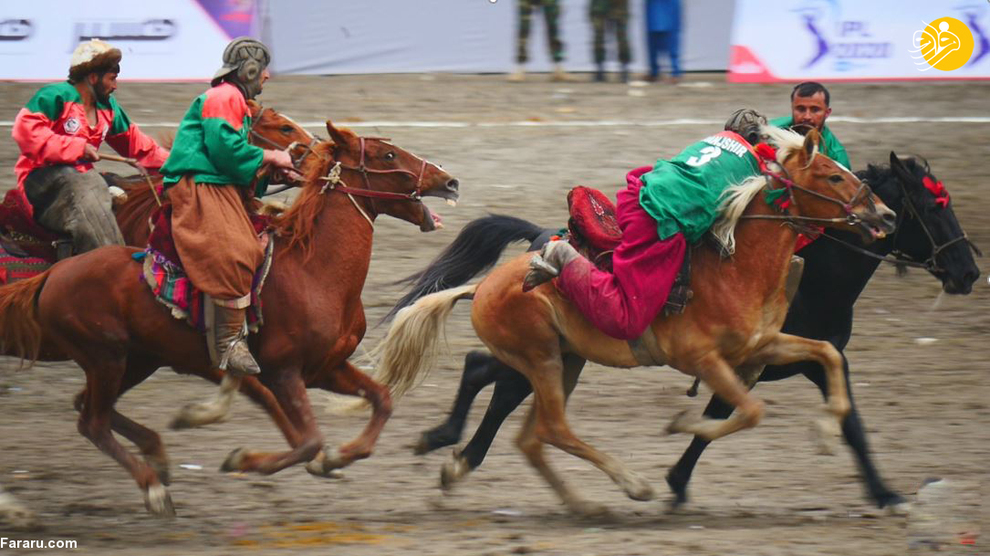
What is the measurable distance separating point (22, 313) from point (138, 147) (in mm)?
1311

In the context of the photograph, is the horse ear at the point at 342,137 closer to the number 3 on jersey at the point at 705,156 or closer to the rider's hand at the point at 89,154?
the rider's hand at the point at 89,154

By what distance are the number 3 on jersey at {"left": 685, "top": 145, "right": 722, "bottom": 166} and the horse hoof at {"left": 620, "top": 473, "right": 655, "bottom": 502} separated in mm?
1520

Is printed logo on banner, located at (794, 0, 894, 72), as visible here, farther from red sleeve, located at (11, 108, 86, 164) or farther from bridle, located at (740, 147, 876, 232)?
red sleeve, located at (11, 108, 86, 164)

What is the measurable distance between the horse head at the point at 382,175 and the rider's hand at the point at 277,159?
0.83ft

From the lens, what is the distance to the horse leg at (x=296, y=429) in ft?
21.6

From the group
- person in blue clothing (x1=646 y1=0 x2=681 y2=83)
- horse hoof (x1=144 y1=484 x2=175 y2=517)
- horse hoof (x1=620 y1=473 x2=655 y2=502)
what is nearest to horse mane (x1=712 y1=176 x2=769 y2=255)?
horse hoof (x1=620 y1=473 x2=655 y2=502)

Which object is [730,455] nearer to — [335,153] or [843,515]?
[843,515]

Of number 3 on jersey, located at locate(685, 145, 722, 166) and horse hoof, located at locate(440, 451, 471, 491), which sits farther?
horse hoof, located at locate(440, 451, 471, 491)

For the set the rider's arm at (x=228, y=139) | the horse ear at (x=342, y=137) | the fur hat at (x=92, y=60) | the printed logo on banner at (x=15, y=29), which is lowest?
the printed logo on banner at (x=15, y=29)

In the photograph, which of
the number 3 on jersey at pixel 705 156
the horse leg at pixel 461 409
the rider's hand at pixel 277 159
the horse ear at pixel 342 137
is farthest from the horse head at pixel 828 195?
the rider's hand at pixel 277 159

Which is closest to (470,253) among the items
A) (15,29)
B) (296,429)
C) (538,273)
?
(538,273)

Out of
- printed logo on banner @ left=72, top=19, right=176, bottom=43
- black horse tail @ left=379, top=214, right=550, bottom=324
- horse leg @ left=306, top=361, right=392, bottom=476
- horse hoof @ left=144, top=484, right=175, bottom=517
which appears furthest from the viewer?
printed logo on banner @ left=72, top=19, right=176, bottom=43

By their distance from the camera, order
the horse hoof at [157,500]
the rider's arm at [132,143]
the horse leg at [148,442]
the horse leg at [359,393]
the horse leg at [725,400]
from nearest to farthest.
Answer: the horse leg at [725,400] < the horse hoof at [157,500] < the horse leg at [359,393] < the horse leg at [148,442] < the rider's arm at [132,143]

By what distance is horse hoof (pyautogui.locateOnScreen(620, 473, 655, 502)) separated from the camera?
6.59 m
